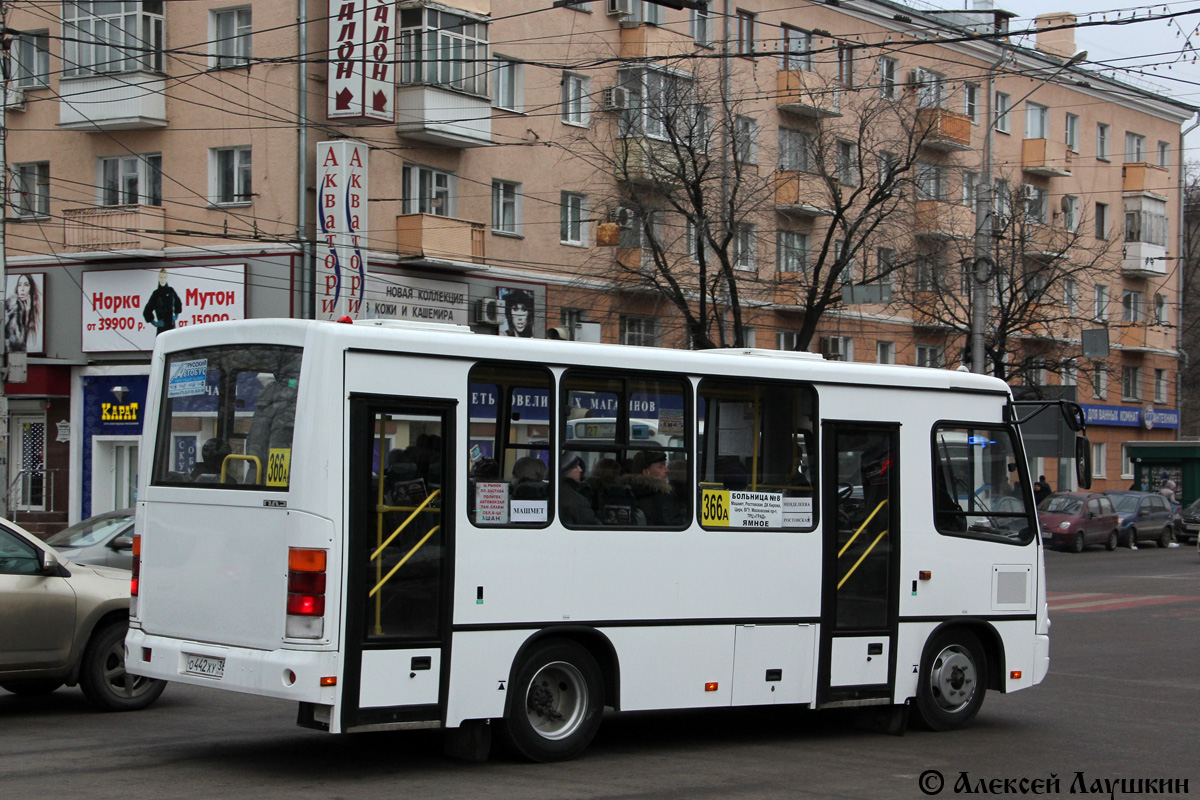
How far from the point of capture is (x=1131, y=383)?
190ft

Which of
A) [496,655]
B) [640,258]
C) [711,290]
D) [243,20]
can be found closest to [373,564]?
[496,655]

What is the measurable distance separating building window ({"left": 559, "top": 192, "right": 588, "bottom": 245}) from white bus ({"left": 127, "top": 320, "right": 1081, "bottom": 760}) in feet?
81.4

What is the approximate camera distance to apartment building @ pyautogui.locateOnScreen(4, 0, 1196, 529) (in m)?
29.9

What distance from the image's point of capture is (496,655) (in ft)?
28.2

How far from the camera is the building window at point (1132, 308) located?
56344 mm

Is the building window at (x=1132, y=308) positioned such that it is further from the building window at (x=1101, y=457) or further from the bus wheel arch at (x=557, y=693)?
the bus wheel arch at (x=557, y=693)

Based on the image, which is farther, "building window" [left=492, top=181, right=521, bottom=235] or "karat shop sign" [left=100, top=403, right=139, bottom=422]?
"building window" [left=492, top=181, right=521, bottom=235]

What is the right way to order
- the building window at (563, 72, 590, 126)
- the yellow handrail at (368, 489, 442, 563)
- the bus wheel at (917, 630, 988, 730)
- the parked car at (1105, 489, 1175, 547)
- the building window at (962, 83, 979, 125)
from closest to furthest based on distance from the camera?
the yellow handrail at (368, 489, 442, 563), the bus wheel at (917, 630, 988, 730), the building window at (563, 72, 590, 126), the parked car at (1105, 489, 1175, 547), the building window at (962, 83, 979, 125)

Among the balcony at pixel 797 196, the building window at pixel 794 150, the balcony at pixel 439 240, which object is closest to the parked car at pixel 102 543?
the balcony at pixel 439 240

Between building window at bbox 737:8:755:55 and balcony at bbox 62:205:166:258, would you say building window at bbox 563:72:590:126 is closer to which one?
building window at bbox 737:8:755:55

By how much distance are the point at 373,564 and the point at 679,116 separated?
23.8m

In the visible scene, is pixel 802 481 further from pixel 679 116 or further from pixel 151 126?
pixel 151 126

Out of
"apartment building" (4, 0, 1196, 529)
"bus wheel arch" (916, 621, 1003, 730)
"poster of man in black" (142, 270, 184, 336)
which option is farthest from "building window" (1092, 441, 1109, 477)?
"bus wheel arch" (916, 621, 1003, 730)

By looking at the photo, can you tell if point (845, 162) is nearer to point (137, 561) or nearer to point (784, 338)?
point (784, 338)
